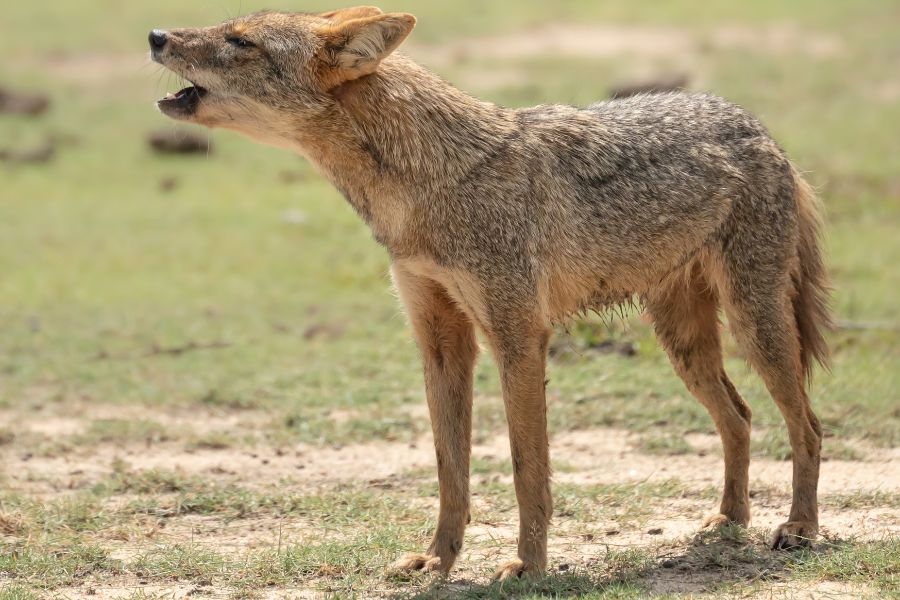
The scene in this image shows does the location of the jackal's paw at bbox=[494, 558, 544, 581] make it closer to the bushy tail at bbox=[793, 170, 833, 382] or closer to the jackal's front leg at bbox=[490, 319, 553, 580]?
the jackal's front leg at bbox=[490, 319, 553, 580]

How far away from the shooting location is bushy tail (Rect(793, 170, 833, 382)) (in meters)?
6.91

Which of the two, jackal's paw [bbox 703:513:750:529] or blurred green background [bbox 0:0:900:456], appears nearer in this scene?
jackal's paw [bbox 703:513:750:529]

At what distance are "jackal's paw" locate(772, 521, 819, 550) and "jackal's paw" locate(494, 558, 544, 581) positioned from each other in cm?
123

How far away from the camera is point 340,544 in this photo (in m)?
6.41

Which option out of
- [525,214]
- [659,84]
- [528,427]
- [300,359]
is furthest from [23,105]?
[528,427]

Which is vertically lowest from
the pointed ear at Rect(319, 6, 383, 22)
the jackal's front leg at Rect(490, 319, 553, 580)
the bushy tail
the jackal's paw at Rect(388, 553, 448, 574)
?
the jackal's paw at Rect(388, 553, 448, 574)

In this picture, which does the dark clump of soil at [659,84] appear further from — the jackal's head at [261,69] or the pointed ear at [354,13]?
the jackal's head at [261,69]

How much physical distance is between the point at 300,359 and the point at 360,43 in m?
4.48

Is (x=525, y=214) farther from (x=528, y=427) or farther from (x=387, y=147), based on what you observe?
(x=528, y=427)

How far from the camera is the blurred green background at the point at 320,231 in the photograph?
905 cm

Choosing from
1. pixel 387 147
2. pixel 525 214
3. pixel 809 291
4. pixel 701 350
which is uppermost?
pixel 387 147

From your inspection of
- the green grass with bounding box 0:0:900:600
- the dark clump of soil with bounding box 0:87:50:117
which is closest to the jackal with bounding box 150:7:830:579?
the green grass with bounding box 0:0:900:600

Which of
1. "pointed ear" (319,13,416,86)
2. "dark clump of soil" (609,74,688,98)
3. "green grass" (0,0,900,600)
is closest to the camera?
"pointed ear" (319,13,416,86)

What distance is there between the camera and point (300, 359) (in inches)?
396
